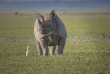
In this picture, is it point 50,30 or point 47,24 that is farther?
point 50,30

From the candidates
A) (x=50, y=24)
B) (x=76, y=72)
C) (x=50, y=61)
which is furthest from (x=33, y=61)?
(x=76, y=72)

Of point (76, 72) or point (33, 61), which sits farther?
point (33, 61)

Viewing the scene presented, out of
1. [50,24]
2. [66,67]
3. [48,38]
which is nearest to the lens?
[66,67]

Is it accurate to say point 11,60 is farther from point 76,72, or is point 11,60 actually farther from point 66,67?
point 76,72

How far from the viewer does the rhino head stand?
996 cm

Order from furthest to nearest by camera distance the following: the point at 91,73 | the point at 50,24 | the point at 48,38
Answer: the point at 48,38
the point at 50,24
the point at 91,73

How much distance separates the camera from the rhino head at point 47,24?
9.96 metres

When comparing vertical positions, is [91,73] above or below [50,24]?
below

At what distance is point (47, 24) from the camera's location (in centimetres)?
1012

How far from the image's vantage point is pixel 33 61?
34.1 ft

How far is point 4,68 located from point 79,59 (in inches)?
104

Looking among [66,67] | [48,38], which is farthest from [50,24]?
[66,67]

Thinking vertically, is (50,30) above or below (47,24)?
below

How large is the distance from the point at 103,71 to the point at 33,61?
261 centimetres
